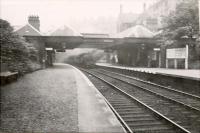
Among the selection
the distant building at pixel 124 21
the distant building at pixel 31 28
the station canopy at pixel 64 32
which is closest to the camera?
the distant building at pixel 31 28

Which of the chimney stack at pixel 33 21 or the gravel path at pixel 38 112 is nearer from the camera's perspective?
the gravel path at pixel 38 112

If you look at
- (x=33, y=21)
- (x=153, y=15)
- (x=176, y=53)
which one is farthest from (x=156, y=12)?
(x=33, y=21)

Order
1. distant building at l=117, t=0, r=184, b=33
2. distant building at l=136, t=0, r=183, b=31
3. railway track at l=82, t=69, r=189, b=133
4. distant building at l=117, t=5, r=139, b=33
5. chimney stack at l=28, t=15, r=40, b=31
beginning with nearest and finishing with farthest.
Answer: railway track at l=82, t=69, r=189, b=133
chimney stack at l=28, t=15, r=40, b=31
distant building at l=136, t=0, r=183, b=31
distant building at l=117, t=0, r=184, b=33
distant building at l=117, t=5, r=139, b=33

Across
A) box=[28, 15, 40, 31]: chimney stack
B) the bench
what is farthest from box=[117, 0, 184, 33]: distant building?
the bench

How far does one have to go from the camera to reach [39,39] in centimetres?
2734

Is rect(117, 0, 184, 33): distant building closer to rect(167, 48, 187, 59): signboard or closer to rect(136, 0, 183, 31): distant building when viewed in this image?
rect(136, 0, 183, 31): distant building

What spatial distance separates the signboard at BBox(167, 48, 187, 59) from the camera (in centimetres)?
2281

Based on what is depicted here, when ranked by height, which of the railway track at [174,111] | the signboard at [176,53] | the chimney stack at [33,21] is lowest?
the railway track at [174,111]

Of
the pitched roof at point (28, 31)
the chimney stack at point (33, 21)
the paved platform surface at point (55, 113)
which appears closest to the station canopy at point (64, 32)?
the chimney stack at point (33, 21)

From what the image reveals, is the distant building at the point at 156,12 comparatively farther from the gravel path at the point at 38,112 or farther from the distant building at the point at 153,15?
the gravel path at the point at 38,112

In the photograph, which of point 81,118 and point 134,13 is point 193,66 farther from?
point 134,13

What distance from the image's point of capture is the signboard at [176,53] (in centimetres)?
Result: 2281

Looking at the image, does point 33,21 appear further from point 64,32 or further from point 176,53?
point 176,53

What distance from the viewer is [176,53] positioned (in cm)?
2370
